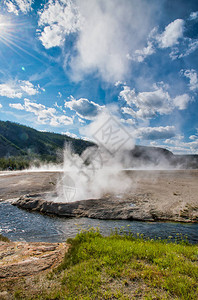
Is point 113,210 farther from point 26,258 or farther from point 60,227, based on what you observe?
point 26,258

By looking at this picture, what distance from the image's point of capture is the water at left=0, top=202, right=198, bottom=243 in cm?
821

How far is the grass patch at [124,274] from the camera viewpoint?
364cm

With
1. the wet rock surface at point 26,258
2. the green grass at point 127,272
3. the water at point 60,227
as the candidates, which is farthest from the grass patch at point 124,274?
the water at point 60,227

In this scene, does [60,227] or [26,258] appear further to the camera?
[60,227]

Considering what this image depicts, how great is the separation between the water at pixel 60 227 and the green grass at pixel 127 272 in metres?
2.87

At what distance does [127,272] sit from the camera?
4355 mm

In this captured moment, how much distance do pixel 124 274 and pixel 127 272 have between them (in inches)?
4.7

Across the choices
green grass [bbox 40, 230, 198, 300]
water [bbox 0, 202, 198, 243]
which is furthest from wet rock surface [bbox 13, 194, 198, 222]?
green grass [bbox 40, 230, 198, 300]

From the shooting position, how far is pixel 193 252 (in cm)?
544

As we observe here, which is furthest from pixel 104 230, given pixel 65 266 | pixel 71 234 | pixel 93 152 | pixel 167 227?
pixel 93 152

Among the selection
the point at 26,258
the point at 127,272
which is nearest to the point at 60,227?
the point at 26,258

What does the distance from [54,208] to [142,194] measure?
854 centimetres

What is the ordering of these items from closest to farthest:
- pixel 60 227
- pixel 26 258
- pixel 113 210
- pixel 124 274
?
pixel 124 274 < pixel 26 258 < pixel 60 227 < pixel 113 210

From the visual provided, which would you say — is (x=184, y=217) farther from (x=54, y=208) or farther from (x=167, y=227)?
(x=54, y=208)
